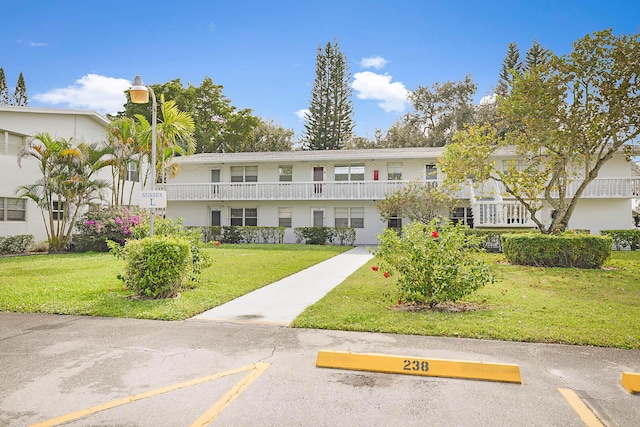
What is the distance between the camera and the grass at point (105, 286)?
24.7 feet

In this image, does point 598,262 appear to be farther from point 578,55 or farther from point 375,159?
point 375,159

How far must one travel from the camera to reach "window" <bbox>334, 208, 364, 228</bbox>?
993 inches

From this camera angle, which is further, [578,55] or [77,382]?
[578,55]

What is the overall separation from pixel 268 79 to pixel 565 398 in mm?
35666

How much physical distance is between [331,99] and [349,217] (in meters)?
22.5

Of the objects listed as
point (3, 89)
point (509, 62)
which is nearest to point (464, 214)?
point (509, 62)

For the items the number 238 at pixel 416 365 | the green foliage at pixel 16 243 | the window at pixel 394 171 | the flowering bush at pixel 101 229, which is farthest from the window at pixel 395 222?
the number 238 at pixel 416 365

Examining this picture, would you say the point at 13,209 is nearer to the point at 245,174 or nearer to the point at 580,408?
the point at 245,174

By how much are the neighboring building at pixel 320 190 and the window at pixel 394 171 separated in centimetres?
5

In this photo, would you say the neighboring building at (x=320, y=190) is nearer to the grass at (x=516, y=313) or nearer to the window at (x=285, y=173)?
the window at (x=285, y=173)

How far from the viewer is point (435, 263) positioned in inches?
282

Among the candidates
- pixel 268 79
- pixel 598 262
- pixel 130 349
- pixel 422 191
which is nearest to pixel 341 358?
pixel 130 349

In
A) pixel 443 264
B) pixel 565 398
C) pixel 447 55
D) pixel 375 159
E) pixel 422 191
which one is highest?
pixel 447 55

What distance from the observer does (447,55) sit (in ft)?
88.1
